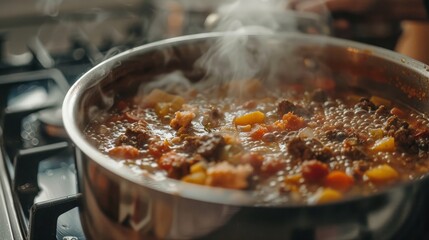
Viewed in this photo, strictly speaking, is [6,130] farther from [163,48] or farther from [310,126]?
[310,126]

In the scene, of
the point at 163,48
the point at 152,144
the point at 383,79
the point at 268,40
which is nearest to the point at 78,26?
the point at 163,48

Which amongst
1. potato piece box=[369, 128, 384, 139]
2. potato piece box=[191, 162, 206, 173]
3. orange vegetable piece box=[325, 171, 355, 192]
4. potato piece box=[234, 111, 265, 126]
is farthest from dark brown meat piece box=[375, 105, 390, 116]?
potato piece box=[191, 162, 206, 173]

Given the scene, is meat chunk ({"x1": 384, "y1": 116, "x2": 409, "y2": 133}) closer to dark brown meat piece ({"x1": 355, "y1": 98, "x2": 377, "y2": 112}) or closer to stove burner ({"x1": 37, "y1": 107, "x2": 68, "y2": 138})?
dark brown meat piece ({"x1": 355, "y1": 98, "x2": 377, "y2": 112})

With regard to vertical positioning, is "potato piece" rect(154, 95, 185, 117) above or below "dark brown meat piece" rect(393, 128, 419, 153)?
above

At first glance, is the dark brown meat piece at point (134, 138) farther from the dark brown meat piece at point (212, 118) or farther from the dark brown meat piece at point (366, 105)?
the dark brown meat piece at point (366, 105)

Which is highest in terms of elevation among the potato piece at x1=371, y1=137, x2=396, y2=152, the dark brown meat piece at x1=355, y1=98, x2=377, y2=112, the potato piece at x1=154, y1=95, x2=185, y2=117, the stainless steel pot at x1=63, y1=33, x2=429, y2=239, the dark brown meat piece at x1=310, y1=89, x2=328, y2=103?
the dark brown meat piece at x1=310, y1=89, x2=328, y2=103

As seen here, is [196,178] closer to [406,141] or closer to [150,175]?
[150,175]

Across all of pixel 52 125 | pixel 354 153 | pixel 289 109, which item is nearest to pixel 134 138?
pixel 52 125

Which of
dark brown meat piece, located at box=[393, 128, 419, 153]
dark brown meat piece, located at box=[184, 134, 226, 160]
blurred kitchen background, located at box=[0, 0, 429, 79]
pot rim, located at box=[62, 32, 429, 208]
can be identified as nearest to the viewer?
pot rim, located at box=[62, 32, 429, 208]

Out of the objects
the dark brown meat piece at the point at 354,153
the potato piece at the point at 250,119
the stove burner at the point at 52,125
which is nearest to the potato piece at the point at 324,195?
the dark brown meat piece at the point at 354,153
